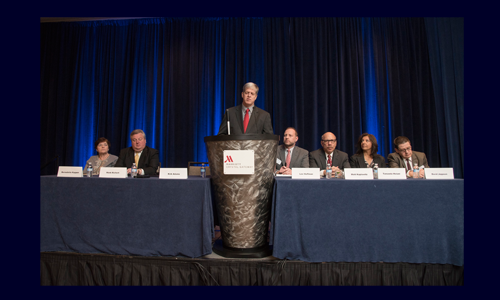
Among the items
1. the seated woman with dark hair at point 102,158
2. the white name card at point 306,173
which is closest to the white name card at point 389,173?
the white name card at point 306,173

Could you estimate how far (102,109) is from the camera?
15.8ft

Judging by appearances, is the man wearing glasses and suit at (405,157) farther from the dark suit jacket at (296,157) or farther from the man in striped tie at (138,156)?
the man in striped tie at (138,156)

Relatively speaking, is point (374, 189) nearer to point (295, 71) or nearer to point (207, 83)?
point (295, 71)

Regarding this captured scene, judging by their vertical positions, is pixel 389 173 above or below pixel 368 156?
below

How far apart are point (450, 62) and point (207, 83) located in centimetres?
395

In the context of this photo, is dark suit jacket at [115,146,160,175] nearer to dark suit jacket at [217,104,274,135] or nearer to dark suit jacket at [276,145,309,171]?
dark suit jacket at [217,104,274,135]

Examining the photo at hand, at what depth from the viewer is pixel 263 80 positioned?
4469mm

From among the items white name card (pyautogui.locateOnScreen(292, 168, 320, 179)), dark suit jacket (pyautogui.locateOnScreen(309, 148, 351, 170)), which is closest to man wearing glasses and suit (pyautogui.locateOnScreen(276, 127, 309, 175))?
dark suit jacket (pyautogui.locateOnScreen(309, 148, 351, 170))

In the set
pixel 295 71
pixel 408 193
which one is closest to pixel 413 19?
pixel 295 71

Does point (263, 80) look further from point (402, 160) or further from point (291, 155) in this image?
point (402, 160)

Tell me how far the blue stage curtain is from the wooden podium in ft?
8.85

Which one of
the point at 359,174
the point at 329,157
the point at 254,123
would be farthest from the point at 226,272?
the point at 329,157

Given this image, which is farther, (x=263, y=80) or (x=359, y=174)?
(x=263, y=80)

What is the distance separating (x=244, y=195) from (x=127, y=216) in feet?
2.74
